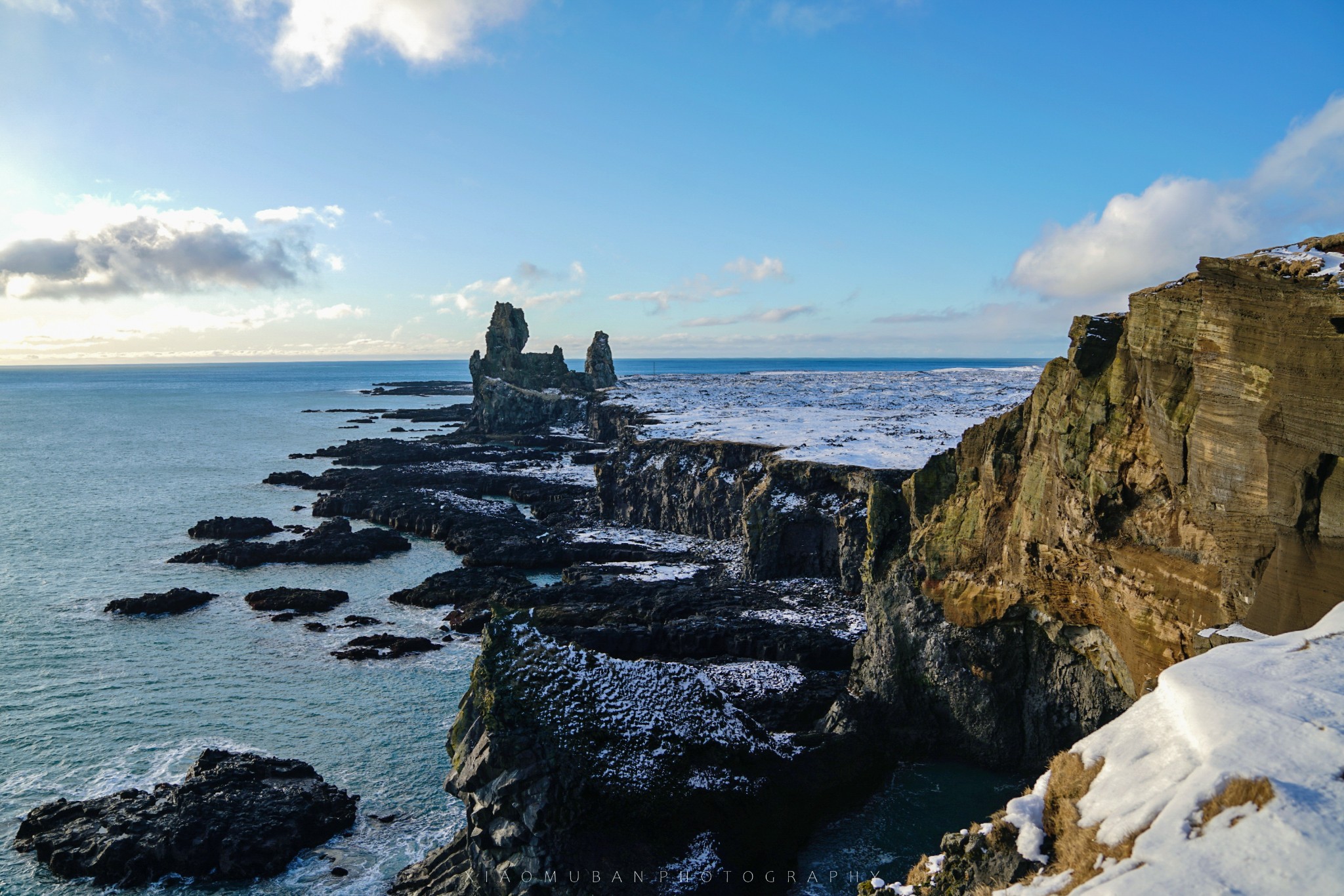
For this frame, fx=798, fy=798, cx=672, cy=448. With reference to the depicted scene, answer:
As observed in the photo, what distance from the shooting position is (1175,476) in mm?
18906

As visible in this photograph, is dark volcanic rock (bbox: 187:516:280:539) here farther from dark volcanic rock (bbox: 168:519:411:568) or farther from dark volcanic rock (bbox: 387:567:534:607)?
dark volcanic rock (bbox: 387:567:534:607)

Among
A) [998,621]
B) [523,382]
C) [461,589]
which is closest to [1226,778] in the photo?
[998,621]

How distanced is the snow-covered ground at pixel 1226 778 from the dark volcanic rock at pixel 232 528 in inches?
2409

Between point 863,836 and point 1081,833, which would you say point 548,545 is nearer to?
point 863,836

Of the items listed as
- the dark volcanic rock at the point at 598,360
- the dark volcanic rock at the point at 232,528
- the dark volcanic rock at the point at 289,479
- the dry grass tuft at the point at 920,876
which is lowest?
the dark volcanic rock at the point at 232,528

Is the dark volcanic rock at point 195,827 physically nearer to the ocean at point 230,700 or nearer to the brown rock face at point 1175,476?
the ocean at point 230,700

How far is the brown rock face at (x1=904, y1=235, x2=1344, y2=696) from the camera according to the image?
14.8 meters

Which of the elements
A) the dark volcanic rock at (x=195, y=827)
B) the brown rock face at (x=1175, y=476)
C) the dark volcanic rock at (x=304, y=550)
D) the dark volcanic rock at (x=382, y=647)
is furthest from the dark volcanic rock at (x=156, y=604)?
the brown rock face at (x=1175, y=476)

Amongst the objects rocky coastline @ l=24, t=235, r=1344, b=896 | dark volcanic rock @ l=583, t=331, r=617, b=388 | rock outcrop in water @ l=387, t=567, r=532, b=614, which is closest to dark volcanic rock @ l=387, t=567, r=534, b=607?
rock outcrop in water @ l=387, t=567, r=532, b=614

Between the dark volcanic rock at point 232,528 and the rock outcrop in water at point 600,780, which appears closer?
the rock outcrop in water at point 600,780

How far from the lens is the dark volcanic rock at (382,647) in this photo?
36.7 metres

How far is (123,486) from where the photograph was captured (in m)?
81.5

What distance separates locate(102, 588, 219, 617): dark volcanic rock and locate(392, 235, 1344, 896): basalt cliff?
1010 inches

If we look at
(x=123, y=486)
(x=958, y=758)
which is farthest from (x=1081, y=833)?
(x=123, y=486)
